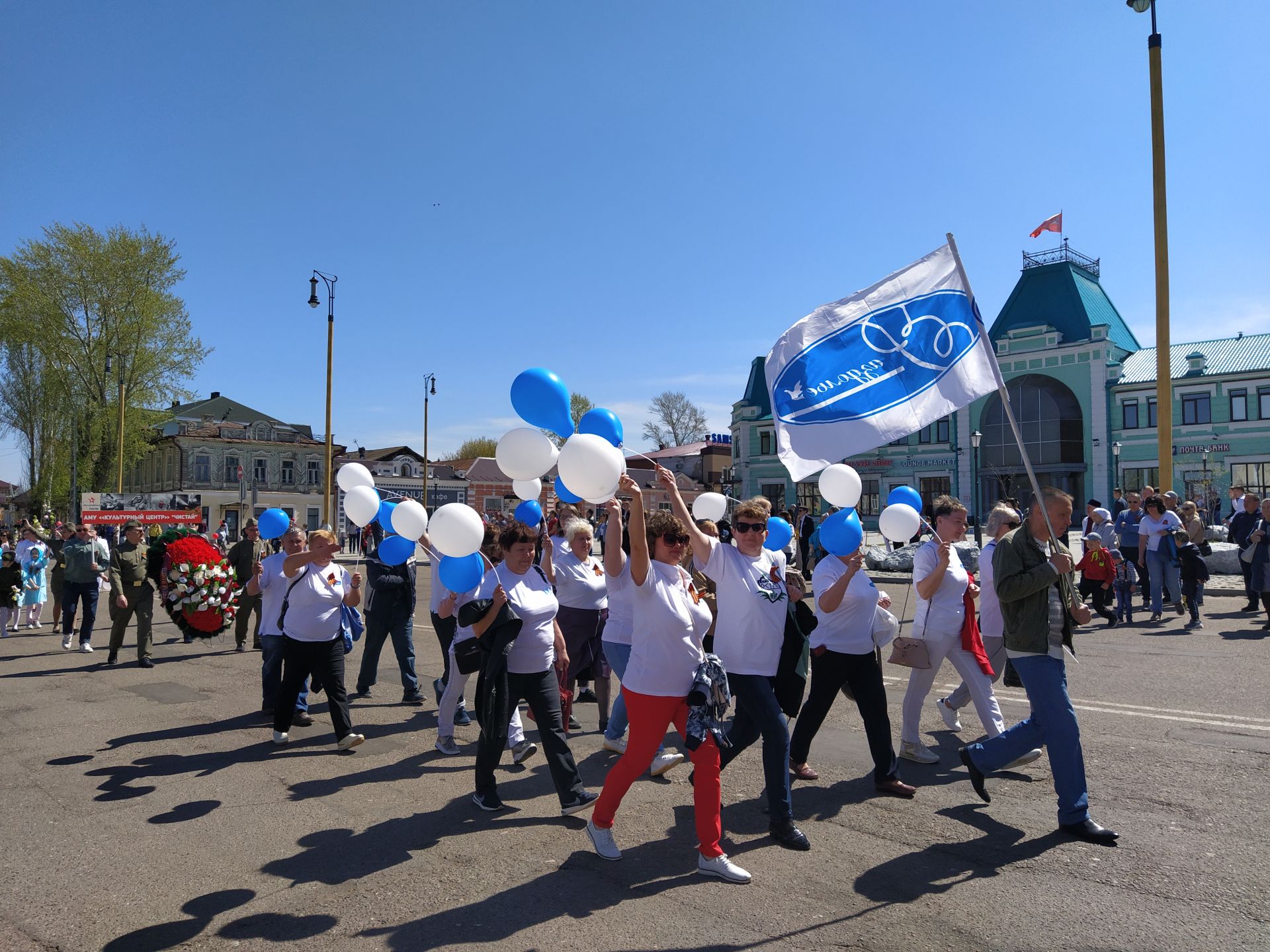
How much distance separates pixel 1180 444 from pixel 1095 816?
4854 cm

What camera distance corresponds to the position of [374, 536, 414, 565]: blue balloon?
654cm

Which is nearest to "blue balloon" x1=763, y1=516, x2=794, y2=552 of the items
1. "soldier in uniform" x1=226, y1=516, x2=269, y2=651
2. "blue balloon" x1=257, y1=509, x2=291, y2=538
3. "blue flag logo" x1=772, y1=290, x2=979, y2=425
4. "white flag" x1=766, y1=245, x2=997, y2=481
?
"white flag" x1=766, y1=245, x2=997, y2=481

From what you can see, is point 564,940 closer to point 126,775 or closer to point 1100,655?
point 126,775

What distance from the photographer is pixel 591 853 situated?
446 cm

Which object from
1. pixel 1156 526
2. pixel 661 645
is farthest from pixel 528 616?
pixel 1156 526

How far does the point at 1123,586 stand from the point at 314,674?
39.2ft

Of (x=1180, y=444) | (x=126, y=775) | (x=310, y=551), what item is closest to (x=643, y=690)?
(x=310, y=551)

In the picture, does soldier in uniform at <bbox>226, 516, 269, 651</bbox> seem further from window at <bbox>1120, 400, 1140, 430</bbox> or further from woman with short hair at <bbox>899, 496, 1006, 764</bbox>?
window at <bbox>1120, 400, 1140, 430</bbox>

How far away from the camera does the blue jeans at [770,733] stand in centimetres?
449

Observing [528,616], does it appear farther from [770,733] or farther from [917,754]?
[917,754]

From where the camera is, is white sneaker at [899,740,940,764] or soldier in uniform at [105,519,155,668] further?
soldier in uniform at [105,519,155,668]

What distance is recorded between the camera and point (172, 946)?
351 centimetres

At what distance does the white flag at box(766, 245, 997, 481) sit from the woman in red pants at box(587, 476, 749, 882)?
191 cm

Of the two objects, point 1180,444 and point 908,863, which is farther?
point 1180,444
